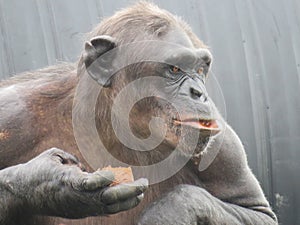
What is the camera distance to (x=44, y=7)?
497 centimetres

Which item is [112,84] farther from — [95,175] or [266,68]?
[266,68]

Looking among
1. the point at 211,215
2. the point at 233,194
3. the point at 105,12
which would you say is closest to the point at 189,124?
the point at 211,215

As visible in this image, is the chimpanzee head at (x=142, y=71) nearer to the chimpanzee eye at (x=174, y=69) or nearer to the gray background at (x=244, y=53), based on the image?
the chimpanzee eye at (x=174, y=69)

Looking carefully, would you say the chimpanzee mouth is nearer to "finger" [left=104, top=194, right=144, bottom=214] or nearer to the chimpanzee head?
the chimpanzee head

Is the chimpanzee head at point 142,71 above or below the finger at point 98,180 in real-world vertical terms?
above

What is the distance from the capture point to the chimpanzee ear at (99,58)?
Answer: 291 centimetres

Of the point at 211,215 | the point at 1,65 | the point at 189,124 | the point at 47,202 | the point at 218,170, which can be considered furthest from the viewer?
the point at 1,65

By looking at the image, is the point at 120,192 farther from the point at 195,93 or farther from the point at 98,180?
the point at 195,93

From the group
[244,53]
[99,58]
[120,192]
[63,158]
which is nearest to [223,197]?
[99,58]

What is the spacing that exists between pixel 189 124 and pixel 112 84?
1.49ft

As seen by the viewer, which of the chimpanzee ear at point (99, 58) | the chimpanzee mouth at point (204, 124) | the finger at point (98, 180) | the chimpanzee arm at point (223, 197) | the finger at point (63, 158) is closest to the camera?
the finger at point (98, 180)

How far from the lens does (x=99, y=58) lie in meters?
2.94

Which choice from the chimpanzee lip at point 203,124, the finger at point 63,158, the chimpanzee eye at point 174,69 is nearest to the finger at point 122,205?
the finger at point 63,158

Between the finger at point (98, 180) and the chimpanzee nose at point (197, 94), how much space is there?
0.59m
